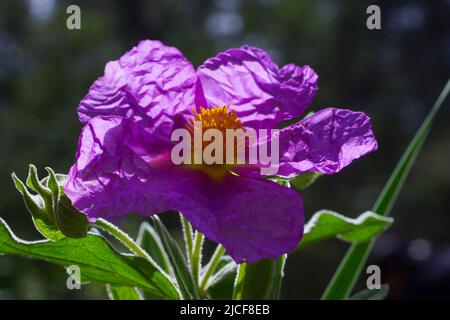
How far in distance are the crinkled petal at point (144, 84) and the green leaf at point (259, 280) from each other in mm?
200

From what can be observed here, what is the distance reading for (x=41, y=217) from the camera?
2.12ft

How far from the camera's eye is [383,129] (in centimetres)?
932

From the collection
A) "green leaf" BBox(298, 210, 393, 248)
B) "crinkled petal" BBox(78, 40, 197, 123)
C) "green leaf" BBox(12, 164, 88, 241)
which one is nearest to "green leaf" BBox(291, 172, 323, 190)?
"green leaf" BBox(298, 210, 393, 248)

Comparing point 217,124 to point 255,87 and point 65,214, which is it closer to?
point 255,87

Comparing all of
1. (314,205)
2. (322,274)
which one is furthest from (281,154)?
(314,205)

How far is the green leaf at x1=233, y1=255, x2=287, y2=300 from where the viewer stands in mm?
678

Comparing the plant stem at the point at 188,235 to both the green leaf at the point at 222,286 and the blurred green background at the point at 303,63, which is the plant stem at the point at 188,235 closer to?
the green leaf at the point at 222,286

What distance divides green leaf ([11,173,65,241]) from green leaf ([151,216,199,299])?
0.10m

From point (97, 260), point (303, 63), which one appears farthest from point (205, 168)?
point (303, 63)

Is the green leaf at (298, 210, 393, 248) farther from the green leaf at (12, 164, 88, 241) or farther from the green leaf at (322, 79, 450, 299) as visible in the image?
the green leaf at (12, 164, 88, 241)

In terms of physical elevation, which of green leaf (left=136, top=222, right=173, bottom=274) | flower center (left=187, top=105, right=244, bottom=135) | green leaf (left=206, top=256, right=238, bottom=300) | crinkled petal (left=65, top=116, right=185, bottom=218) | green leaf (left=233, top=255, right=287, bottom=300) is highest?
flower center (left=187, top=105, right=244, bottom=135)

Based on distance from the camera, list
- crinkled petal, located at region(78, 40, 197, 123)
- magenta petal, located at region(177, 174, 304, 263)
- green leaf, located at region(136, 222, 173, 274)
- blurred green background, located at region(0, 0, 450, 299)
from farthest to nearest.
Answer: blurred green background, located at region(0, 0, 450, 299)
green leaf, located at region(136, 222, 173, 274)
crinkled petal, located at region(78, 40, 197, 123)
magenta petal, located at region(177, 174, 304, 263)

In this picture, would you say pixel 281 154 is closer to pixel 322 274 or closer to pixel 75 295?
pixel 75 295
